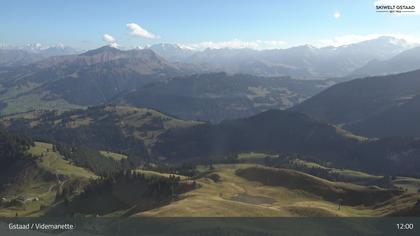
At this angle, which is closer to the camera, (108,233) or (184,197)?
(108,233)

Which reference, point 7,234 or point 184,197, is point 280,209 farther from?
point 7,234

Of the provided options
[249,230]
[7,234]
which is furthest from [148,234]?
[7,234]

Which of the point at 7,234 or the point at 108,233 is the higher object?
the point at 7,234

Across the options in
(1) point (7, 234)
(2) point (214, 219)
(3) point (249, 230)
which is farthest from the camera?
(2) point (214, 219)

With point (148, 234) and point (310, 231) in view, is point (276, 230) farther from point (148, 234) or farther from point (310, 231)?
point (148, 234)

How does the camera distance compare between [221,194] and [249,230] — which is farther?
[221,194]

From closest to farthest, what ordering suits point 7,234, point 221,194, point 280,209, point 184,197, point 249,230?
point 7,234, point 249,230, point 280,209, point 184,197, point 221,194

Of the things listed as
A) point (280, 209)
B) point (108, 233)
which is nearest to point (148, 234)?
point (108, 233)

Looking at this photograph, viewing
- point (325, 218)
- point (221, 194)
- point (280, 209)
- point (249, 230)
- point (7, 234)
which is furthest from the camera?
point (221, 194)

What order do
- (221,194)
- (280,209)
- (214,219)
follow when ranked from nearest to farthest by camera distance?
(214,219), (280,209), (221,194)
